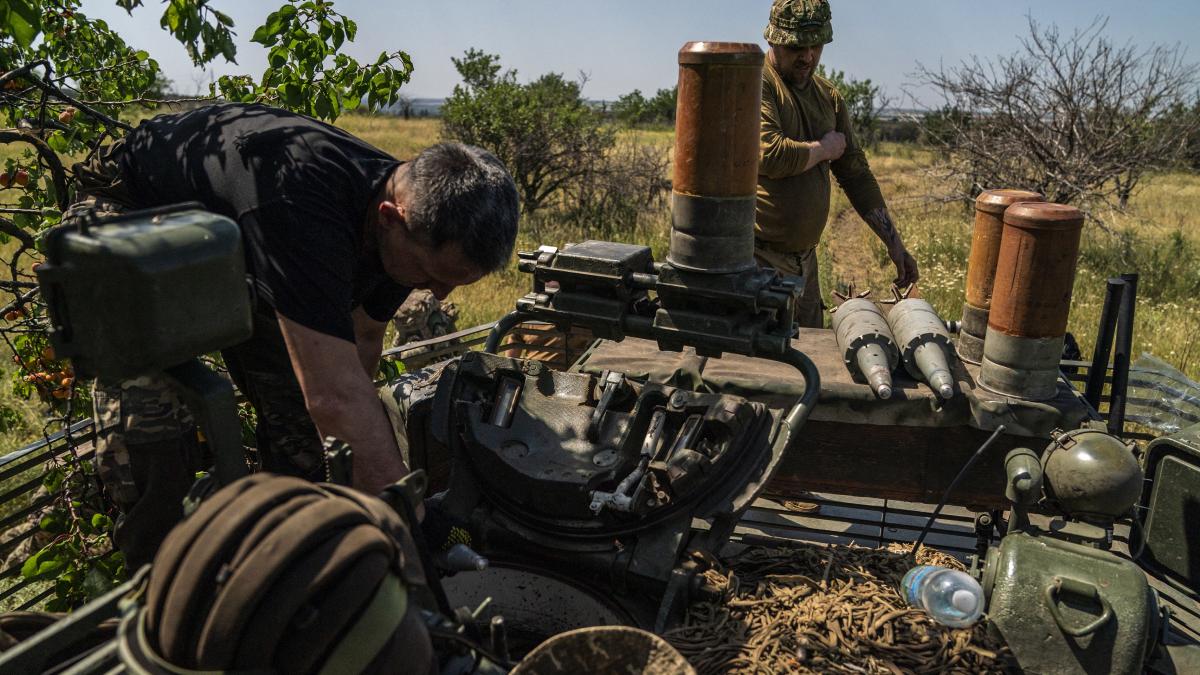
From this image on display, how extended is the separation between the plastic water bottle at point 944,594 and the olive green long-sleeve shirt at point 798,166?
283cm

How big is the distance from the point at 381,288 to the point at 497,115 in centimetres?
1359

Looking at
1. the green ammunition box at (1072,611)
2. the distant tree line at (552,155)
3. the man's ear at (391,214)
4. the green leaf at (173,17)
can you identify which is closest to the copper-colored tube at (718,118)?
the man's ear at (391,214)

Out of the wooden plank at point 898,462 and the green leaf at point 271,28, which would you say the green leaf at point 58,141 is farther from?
the wooden plank at point 898,462

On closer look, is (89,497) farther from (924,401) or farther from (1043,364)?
(1043,364)

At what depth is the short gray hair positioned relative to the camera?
2.61 m

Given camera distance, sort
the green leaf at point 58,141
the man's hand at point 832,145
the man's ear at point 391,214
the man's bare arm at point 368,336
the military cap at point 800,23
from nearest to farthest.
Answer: the man's ear at point 391,214
the man's bare arm at point 368,336
the green leaf at point 58,141
the military cap at point 800,23
the man's hand at point 832,145

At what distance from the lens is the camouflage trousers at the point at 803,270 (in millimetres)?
5344

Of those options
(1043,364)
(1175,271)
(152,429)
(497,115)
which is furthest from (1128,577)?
(497,115)

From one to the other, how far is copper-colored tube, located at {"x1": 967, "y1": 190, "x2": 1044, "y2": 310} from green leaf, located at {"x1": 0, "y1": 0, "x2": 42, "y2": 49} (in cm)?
380

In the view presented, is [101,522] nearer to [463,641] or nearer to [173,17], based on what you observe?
[173,17]

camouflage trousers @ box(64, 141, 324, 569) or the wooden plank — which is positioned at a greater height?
camouflage trousers @ box(64, 141, 324, 569)

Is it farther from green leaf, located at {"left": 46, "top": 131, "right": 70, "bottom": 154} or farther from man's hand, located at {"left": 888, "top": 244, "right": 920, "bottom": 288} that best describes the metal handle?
green leaf, located at {"left": 46, "top": 131, "right": 70, "bottom": 154}

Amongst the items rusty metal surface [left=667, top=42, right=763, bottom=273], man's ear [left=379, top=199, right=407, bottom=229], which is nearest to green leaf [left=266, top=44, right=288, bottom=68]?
man's ear [left=379, top=199, right=407, bottom=229]

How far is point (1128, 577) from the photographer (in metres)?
2.54
